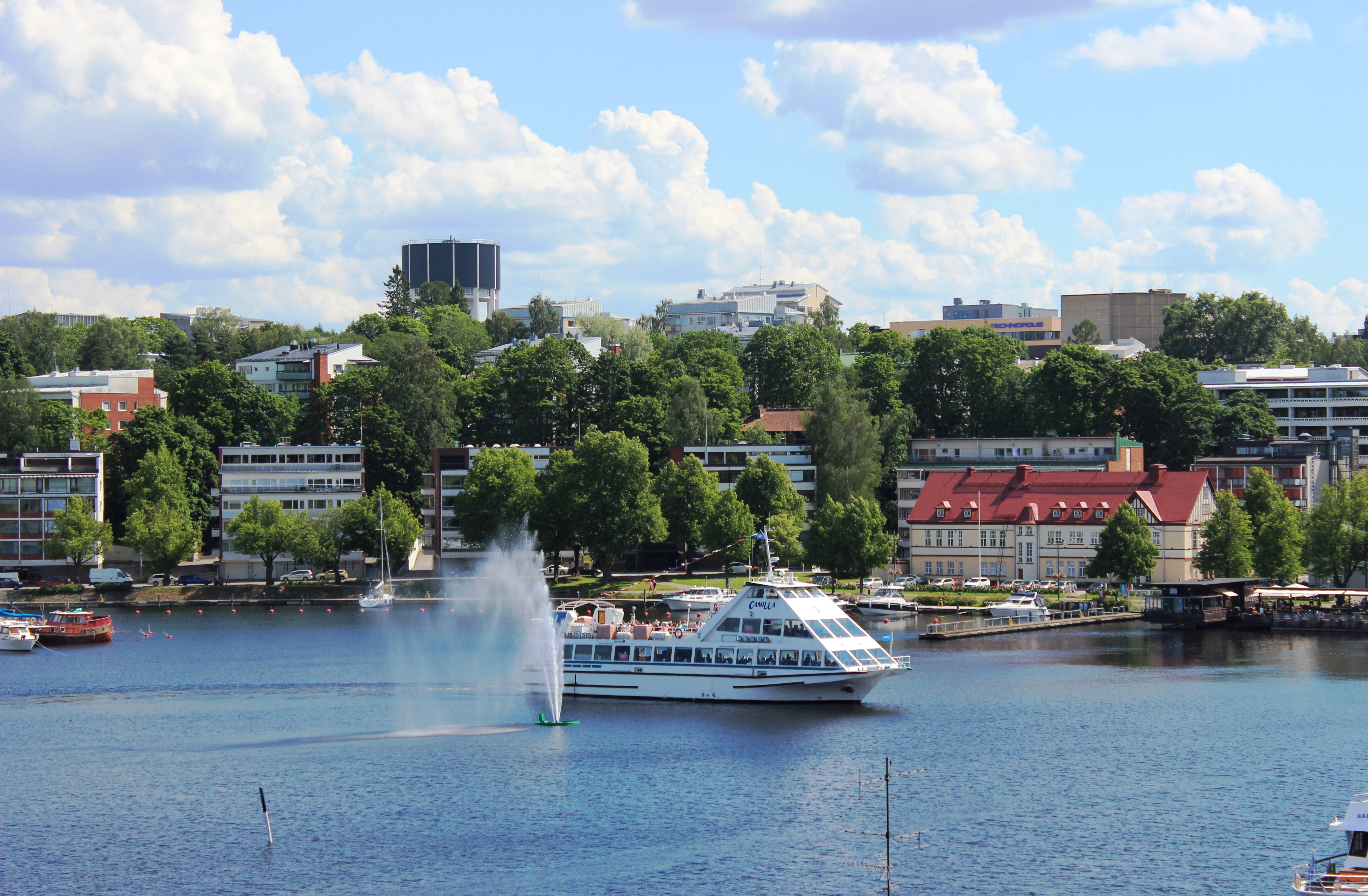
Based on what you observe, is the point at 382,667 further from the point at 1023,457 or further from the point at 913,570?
the point at 1023,457

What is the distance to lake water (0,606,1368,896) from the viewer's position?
52531mm

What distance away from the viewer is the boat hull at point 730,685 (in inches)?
3179

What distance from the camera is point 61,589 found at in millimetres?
Answer: 152000

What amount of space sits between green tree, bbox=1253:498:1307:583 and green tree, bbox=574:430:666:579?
5607 centimetres

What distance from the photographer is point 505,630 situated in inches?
4811

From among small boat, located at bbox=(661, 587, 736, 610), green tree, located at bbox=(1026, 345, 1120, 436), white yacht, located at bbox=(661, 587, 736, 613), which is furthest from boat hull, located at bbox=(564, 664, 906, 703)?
green tree, located at bbox=(1026, 345, 1120, 436)

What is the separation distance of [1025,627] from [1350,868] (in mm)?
76292

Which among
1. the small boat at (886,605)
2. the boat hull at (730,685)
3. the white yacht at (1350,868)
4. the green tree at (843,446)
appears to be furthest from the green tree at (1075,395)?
the white yacht at (1350,868)

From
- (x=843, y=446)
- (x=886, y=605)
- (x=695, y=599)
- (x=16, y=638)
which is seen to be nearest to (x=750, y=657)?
(x=695, y=599)

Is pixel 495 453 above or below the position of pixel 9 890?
above

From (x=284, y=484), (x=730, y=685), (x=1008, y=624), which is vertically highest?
(x=284, y=484)

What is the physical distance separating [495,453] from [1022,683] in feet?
270

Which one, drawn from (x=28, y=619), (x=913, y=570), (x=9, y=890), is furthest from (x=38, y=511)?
(x=9, y=890)

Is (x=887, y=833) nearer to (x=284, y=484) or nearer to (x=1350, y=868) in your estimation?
(x=1350, y=868)
